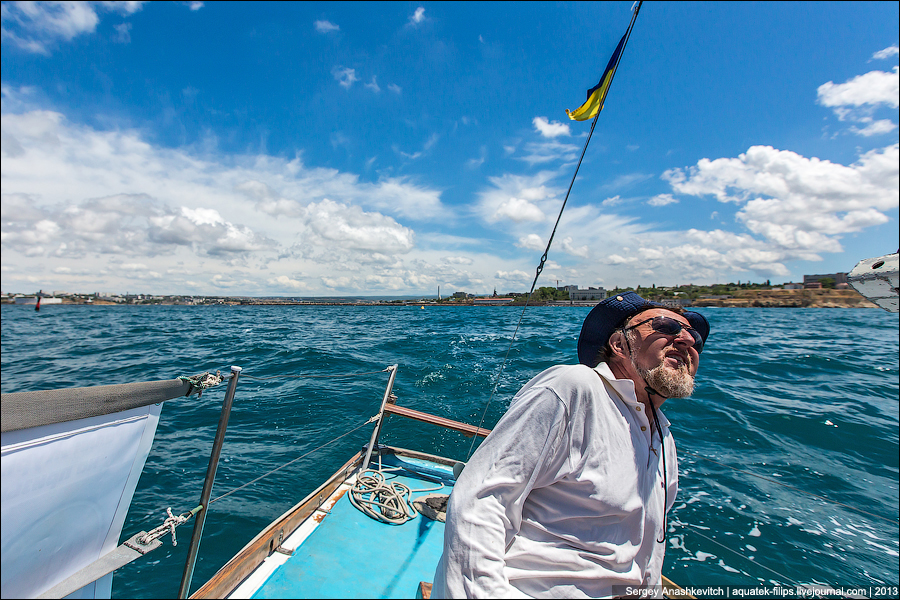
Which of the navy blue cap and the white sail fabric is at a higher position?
the navy blue cap

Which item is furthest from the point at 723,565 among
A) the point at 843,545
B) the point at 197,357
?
the point at 197,357

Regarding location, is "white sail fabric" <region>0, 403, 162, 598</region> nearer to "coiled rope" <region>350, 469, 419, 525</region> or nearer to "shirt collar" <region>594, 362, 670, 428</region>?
"shirt collar" <region>594, 362, 670, 428</region>

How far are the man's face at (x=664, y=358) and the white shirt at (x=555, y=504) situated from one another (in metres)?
0.30

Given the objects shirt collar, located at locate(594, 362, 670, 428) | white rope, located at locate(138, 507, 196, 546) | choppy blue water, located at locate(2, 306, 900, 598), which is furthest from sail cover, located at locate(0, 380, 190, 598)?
choppy blue water, located at locate(2, 306, 900, 598)

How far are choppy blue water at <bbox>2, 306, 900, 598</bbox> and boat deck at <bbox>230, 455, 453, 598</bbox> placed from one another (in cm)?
139

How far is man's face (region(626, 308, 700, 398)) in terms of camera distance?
60.6 inches

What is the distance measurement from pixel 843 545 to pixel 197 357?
14976 millimetres

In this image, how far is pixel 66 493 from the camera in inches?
40.0

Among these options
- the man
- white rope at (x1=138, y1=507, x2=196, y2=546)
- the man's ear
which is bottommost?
white rope at (x1=138, y1=507, x2=196, y2=546)

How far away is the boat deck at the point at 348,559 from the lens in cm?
197

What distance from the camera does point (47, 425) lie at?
0.95 meters

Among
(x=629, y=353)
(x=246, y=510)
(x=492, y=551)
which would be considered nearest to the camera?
(x=492, y=551)

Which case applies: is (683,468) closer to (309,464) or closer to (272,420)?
(309,464)

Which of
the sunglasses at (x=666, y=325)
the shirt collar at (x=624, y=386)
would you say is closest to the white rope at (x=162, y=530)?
the shirt collar at (x=624, y=386)
